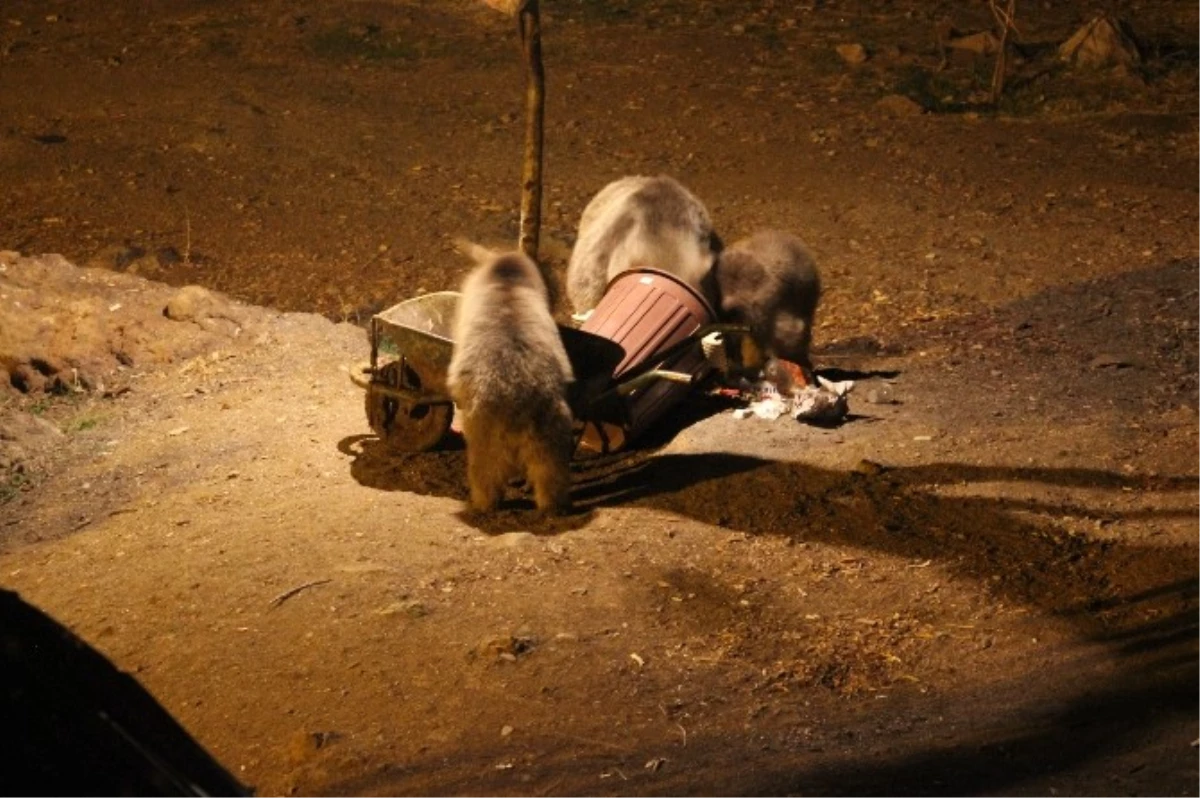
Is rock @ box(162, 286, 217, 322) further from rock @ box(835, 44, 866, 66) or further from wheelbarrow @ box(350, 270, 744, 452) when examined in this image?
rock @ box(835, 44, 866, 66)

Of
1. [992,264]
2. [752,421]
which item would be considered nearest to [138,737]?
[752,421]

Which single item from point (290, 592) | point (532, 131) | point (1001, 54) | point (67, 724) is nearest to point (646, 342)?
point (532, 131)

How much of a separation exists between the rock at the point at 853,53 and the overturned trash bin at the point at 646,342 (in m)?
8.36

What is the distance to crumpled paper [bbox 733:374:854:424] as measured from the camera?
7.32 meters

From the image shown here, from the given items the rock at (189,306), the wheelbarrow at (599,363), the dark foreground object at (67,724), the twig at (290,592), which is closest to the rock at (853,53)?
the wheelbarrow at (599,363)

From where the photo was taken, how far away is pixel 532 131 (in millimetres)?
8227

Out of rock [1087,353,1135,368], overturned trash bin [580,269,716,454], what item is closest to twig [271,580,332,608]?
overturned trash bin [580,269,716,454]

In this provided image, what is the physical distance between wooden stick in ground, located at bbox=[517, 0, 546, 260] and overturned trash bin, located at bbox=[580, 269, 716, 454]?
0.76 metres

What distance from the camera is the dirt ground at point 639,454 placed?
15.1ft

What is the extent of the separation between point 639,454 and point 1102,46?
390 inches

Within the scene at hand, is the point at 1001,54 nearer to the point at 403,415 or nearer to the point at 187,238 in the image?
the point at 187,238

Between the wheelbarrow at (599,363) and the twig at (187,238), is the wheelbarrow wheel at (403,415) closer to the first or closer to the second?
the wheelbarrow at (599,363)

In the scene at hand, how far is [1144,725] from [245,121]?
35.0 ft

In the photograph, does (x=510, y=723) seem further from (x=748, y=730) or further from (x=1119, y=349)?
(x=1119, y=349)
